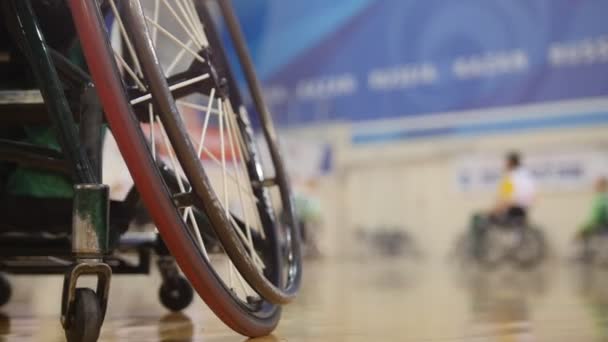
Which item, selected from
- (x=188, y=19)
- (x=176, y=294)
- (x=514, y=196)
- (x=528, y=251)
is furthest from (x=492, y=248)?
(x=188, y=19)

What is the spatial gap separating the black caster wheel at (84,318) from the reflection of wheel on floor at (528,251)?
23.0 ft

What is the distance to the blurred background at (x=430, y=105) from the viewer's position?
29.1ft

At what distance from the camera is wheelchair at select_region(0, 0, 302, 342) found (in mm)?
1117

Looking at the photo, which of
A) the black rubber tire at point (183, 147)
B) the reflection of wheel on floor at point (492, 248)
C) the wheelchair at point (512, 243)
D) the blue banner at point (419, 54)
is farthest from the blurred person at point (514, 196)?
the black rubber tire at point (183, 147)

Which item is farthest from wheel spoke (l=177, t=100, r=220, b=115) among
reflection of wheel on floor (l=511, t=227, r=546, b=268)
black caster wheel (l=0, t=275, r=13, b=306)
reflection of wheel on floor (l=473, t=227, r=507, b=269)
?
reflection of wheel on floor (l=511, t=227, r=546, b=268)

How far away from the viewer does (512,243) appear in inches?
309

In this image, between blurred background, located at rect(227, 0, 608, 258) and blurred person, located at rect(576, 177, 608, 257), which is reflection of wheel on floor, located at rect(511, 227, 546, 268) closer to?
blurred person, located at rect(576, 177, 608, 257)

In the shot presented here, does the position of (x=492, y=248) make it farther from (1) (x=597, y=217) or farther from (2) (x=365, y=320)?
(2) (x=365, y=320)

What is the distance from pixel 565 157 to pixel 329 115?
301 centimetres

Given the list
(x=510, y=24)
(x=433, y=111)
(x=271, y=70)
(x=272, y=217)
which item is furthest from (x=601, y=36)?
(x=272, y=217)

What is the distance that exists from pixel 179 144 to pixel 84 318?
0.90 ft

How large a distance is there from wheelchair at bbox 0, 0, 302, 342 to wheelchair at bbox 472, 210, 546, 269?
6290mm

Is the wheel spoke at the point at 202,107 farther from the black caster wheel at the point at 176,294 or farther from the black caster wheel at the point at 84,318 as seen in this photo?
the black caster wheel at the point at 176,294

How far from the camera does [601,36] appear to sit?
28.3 feet
